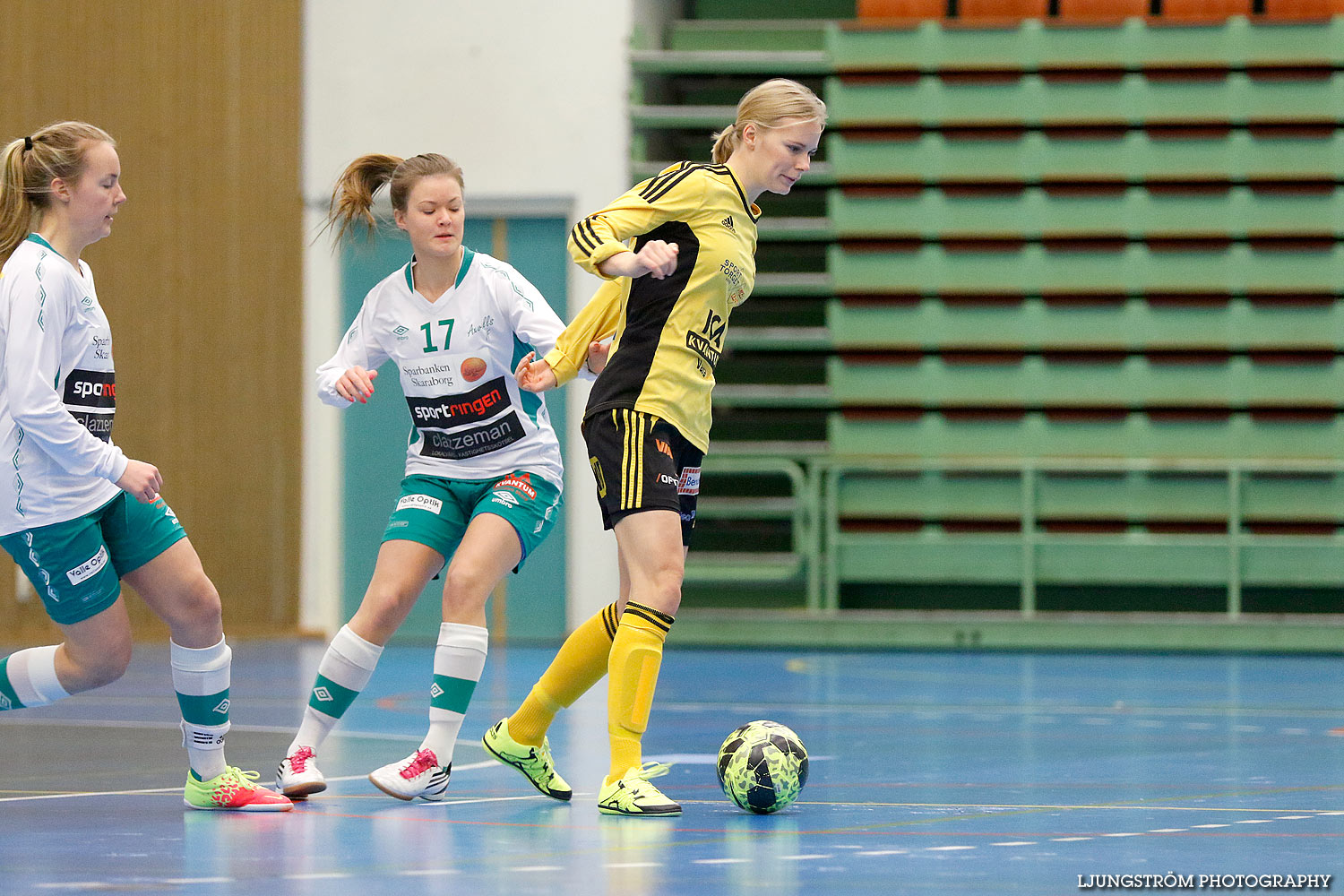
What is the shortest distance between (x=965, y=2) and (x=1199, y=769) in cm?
779

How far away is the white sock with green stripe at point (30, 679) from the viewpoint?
465 cm

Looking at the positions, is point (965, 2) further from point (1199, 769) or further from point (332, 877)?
point (332, 877)

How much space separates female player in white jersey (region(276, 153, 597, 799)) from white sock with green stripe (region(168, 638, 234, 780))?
0.76 ft

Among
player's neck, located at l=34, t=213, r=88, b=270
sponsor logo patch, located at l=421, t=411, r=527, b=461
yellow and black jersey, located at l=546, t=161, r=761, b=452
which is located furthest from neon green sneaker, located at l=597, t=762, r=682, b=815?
player's neck, located at l=34, t=213, r=88, b=270

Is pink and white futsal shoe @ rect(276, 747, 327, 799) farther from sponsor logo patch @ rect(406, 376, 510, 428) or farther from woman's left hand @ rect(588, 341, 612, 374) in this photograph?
woman's left hand @ rect(588, 341, 612, 374)

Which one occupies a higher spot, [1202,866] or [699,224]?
[699,224]

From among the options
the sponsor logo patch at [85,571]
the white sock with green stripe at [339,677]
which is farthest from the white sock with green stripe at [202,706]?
the sponsor logo patch at [85,571]

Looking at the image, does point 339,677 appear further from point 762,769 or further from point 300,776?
point 762,769

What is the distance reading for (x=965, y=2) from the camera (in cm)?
1217

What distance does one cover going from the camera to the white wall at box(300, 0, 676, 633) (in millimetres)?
11984

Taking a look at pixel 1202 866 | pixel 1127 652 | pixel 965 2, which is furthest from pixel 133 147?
pixel 1202 866

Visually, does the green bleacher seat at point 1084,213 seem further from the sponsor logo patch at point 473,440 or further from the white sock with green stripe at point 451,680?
the white sock with green stripe at point 451,680

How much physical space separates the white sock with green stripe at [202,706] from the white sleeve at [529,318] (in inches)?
48.0

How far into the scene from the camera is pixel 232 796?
15.3 feet
